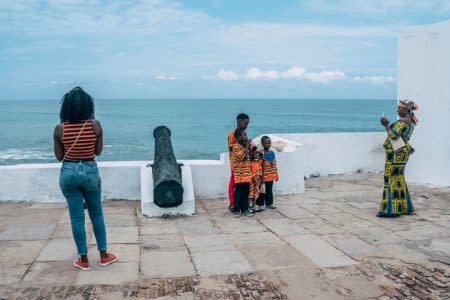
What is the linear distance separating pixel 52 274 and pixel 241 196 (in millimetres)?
3247

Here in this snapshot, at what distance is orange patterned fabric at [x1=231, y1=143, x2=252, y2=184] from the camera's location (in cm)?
718

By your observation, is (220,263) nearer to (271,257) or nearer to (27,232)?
(271,257)

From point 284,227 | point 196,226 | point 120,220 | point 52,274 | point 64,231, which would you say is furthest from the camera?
point 120,220

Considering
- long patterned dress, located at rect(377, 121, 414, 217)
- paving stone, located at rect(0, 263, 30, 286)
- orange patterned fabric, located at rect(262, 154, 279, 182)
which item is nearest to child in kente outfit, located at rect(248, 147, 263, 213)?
orange patterned fabric, located at rect(262, 154, 279, 182)

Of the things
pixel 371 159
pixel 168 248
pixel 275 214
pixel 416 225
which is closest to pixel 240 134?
pixel 275 214

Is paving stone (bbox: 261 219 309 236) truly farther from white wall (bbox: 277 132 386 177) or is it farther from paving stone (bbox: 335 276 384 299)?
white wall (bbox: 277 132 386 177)

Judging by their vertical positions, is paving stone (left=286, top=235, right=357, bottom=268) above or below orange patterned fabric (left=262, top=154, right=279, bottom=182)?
below

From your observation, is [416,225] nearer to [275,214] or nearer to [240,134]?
[275,214]

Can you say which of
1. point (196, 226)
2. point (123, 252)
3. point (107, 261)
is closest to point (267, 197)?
point (196, 226)

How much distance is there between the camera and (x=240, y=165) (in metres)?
7.24

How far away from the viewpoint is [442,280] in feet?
15.3

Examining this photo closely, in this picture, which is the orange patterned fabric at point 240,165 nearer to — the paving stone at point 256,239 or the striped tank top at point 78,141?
the paving stone at point 256,239

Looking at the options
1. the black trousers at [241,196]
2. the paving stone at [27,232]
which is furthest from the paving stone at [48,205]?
the black trousers at [241,196]

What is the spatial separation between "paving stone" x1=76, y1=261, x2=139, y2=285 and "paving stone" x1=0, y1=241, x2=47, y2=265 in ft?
2.42
